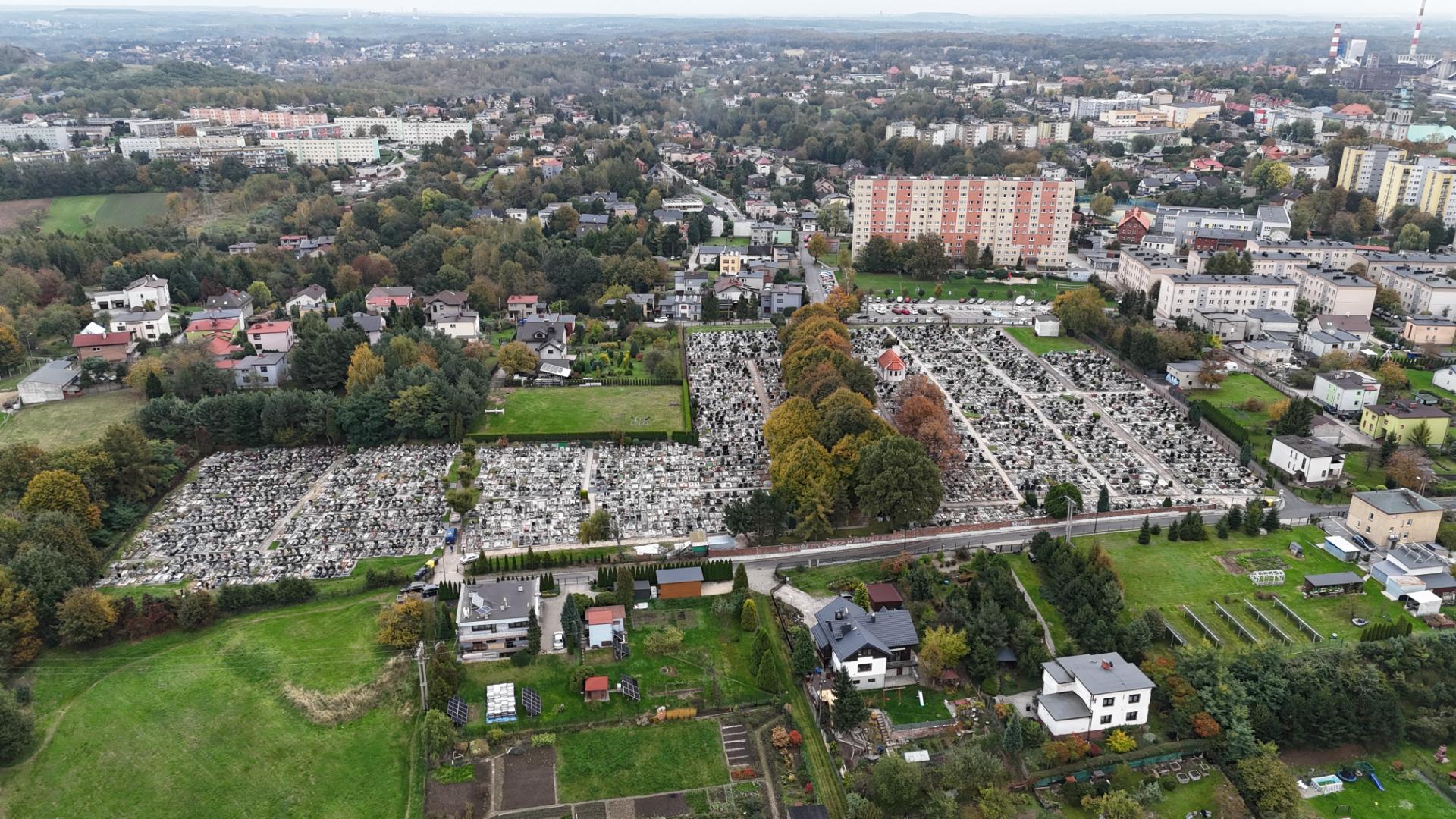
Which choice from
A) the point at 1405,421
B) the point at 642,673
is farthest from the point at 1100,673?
the point at 1405,421

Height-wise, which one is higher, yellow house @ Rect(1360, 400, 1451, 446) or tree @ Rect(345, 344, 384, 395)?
tree @ Rect(345, 344, 384, 395)

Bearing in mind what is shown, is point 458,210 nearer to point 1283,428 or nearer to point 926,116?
point 1283,428

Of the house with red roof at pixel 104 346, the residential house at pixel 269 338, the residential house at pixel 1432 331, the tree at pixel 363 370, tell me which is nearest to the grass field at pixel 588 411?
the tree at pixel 363 370

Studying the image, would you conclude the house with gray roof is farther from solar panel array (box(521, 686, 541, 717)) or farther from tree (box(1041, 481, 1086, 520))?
tree (box(1041, 481, 1086, 520))

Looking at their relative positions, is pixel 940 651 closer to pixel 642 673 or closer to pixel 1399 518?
pixel 642 673

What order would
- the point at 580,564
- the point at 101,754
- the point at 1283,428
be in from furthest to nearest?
the point at 1283,428, the point at 580,564, the point at 101,754

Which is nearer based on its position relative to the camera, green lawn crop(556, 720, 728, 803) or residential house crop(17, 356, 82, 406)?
green lawn crop(556, 720, 728, 803)

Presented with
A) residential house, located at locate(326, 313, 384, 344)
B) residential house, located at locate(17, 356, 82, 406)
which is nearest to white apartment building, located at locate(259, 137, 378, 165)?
residential house, located at locate(326, 313, 384, 344)

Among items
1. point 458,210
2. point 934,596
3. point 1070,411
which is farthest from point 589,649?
point 458,210
